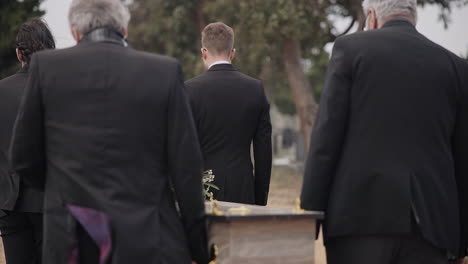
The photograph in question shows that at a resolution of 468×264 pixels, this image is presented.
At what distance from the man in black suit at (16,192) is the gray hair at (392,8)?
2.22 meters

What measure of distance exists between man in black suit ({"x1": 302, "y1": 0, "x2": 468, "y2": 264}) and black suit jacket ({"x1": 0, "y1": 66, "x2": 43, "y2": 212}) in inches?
74.9

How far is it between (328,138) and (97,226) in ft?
3.84

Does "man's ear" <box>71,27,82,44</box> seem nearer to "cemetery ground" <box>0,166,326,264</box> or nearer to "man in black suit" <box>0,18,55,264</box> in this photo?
"man in black suit" <box>0,18,55,264</box>

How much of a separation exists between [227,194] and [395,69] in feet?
6.69

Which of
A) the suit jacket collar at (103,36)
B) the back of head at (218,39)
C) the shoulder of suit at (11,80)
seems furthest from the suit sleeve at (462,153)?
the shoulder of suit at (11,80)

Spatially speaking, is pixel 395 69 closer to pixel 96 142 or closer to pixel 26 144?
pixel 96 142

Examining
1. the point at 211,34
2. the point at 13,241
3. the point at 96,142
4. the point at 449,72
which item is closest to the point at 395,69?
the point at 449,72

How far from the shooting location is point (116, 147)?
113 inches

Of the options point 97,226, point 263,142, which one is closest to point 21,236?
point 97,226

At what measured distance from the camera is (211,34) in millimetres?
5016

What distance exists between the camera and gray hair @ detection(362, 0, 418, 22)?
3441mm

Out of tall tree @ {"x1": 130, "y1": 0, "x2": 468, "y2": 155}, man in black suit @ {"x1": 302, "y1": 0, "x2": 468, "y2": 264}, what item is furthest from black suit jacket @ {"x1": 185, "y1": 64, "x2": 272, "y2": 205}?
tall tree @ {"x1": 130, "y1": 0, "x2": 468, "y2": 155}

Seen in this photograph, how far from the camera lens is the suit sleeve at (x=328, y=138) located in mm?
3215

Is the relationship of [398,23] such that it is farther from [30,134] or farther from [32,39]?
[32,39]
